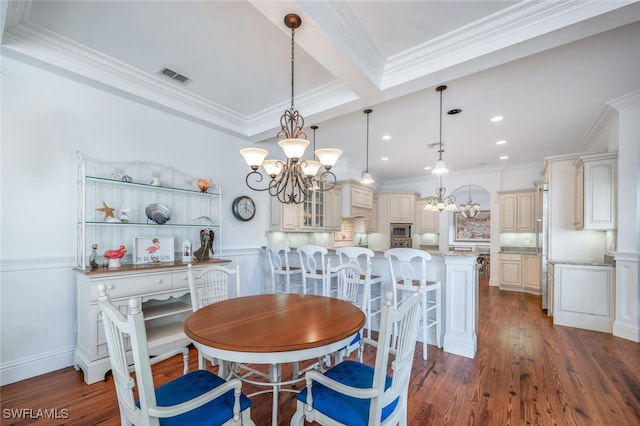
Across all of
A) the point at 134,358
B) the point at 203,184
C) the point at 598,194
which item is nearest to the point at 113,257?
the point at 203,184

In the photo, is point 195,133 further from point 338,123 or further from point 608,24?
point 608,24

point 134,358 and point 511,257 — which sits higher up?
point 134,358

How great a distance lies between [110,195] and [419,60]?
3.29 meters

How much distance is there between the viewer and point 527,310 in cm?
473

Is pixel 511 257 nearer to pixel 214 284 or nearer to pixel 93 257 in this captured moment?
pixel 214 284

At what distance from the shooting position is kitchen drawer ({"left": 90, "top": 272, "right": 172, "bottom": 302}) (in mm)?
2455

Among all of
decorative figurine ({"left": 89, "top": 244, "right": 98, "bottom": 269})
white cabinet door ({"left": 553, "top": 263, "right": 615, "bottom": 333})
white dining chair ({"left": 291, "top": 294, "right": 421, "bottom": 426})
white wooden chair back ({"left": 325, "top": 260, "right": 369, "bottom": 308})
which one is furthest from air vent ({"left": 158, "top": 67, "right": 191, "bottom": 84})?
white cabinet door ({"left": 553, "top": 263, "right": 615, "bottom": 333})

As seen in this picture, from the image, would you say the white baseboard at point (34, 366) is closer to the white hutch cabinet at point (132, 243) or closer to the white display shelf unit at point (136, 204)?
the white hutch cabinet at point (132, 243)

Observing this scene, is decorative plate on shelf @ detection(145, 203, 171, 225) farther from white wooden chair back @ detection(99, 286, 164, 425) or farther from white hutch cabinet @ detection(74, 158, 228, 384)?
white wooden chair back @ detection(99, 286, 164, 425)

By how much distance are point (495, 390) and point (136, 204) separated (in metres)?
3.86

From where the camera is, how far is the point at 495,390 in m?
2.32

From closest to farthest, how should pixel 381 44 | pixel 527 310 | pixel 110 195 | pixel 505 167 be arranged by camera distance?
pixel 381 44 → pixel 110 195 → pixel 527 310 → pixel 505 167

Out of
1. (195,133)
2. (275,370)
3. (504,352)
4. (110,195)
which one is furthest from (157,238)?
(504,352)

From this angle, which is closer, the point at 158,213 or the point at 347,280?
the point at 347,280
